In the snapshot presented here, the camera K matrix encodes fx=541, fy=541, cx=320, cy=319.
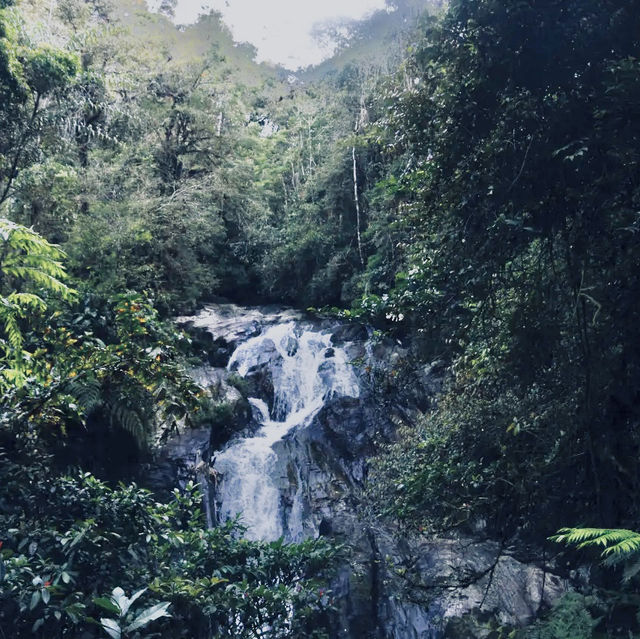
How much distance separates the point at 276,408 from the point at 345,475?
2915 mm

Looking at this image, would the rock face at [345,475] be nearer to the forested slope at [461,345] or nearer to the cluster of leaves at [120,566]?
the forested slope at [461,345]

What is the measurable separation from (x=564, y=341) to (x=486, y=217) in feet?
3.88

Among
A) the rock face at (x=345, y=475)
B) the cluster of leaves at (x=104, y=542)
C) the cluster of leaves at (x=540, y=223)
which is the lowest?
the rock face at (x=345, y=475)

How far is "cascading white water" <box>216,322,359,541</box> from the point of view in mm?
10188

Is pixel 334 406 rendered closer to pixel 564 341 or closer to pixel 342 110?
pixel 564 341

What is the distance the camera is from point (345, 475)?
10578 millimetres

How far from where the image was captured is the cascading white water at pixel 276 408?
10.2 m

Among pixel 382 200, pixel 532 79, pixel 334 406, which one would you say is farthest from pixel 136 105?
pixel 532 79

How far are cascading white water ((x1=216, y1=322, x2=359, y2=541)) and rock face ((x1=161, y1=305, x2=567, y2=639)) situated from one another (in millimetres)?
26

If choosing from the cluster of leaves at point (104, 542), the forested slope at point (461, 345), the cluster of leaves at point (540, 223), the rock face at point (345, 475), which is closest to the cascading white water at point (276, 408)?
the rock face at point (345, 475)

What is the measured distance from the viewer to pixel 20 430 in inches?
171

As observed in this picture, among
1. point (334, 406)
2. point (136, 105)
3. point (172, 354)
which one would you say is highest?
point (136, 105)

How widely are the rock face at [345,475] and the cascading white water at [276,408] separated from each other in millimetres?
26

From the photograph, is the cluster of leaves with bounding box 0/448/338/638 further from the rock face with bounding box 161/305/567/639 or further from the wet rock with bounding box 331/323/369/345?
the wet rock with bounding box 331/323/369/345
